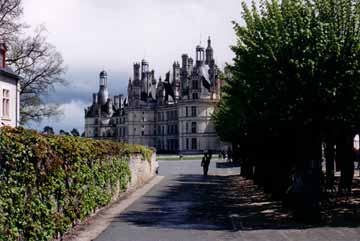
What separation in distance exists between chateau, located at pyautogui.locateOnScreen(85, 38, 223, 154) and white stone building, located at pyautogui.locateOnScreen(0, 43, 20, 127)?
80.4 metres

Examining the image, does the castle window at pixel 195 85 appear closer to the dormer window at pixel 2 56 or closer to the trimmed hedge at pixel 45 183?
the dormer window at pixel 2 56

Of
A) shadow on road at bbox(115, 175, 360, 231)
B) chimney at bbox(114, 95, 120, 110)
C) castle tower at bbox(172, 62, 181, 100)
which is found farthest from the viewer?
chimney at bbox(114, 95, 120, 110)

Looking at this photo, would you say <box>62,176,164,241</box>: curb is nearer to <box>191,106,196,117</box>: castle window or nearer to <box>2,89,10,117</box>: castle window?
<box>2,89,10,117</box>: castle window

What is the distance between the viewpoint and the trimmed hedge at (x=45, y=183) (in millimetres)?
10492

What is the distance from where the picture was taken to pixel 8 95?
43.8 metres

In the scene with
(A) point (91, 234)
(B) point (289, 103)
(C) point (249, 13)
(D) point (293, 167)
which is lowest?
(A) point (91, 234)

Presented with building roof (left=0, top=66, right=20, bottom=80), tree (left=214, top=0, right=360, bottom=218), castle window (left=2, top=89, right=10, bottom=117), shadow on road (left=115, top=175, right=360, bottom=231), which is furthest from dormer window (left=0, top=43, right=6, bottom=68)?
tree (left=214, top=0, right=360, bottom=218)

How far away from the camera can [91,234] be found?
15.4 m

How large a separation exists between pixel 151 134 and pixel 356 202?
135914 mm

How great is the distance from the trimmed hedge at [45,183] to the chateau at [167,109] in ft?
345

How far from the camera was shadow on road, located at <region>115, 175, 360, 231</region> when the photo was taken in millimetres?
16828

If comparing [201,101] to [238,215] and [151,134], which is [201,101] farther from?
[238,215]

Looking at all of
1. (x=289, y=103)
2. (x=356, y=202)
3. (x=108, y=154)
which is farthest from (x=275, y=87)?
(x=108, y=154)

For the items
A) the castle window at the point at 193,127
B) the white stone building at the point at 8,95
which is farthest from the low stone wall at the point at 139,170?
the castle window at the point at 193,127
